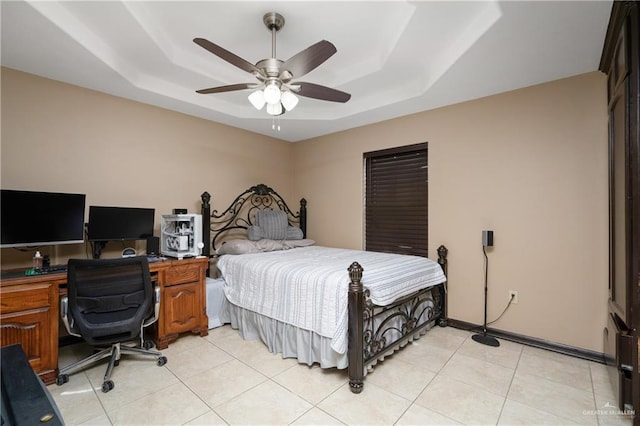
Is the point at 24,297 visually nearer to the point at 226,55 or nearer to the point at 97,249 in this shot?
the point at 97,249

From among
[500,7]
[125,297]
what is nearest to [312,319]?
[125,297]

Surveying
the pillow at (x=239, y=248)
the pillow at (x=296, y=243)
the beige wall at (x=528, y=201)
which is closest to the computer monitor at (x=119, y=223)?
the pillow at (x=239, y=248)

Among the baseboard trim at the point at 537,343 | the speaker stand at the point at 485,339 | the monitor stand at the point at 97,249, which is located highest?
the monitor stand at the point at 97,249

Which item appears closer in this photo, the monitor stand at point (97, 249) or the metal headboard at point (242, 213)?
the monitor stand at point (97, 249)

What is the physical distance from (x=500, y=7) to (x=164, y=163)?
3558 mm

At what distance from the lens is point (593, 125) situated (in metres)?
2.62

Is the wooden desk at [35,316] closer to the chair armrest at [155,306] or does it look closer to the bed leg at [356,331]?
the chair armrest at [155,306]

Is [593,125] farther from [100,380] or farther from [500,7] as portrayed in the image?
[100,380]

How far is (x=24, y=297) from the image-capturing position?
83.4 inches

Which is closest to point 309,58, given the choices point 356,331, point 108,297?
point 356,331

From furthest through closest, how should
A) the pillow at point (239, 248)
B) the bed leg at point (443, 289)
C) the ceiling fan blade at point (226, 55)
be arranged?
the pillow at point (239, 248) → the bed leg at point (443, 289) → the ceiling fan blade at point (226, 55)

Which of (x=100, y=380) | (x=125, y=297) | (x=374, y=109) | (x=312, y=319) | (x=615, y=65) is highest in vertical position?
(x=374, y=109)

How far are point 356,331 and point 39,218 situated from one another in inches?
108

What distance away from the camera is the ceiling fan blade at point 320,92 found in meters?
2.24
